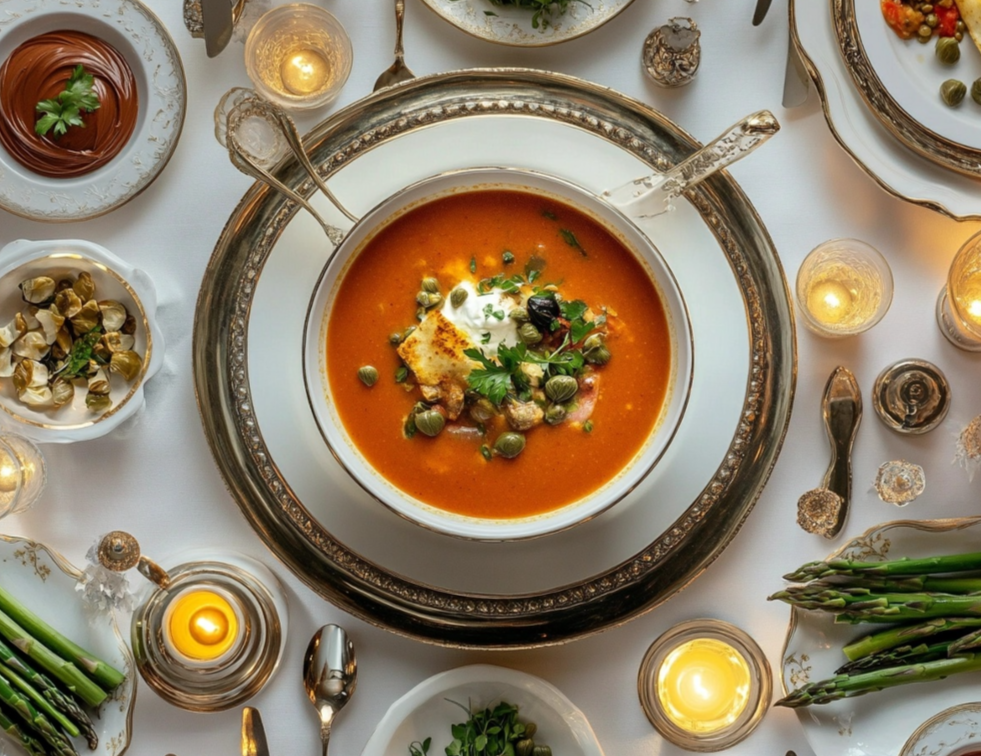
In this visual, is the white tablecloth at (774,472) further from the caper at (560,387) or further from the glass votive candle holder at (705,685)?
the caper at (560,387)

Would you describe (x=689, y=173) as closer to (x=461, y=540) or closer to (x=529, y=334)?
(x=529, y=334)

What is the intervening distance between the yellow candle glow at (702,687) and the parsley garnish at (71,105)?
2.87m

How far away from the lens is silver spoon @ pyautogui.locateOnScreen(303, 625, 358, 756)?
321cm

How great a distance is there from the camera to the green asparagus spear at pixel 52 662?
126 inches

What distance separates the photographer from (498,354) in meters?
2.96

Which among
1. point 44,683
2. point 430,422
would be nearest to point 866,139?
point 430,422

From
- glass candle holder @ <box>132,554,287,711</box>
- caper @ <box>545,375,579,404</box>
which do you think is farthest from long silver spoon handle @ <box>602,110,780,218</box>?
glass candle holder @ <box>132,554,287,711</box>

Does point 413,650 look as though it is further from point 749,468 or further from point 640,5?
point 640,5

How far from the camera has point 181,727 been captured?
11.0ft

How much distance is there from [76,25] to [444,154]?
1.47 meters

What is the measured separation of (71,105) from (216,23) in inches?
23.4

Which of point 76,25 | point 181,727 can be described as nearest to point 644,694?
point 181,727

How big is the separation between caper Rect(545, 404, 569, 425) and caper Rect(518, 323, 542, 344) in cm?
22

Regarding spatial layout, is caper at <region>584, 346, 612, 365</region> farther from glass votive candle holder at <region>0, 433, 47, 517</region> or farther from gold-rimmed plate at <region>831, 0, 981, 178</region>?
glass votive candle holder at <region>0, 433, 47, 517</region>
